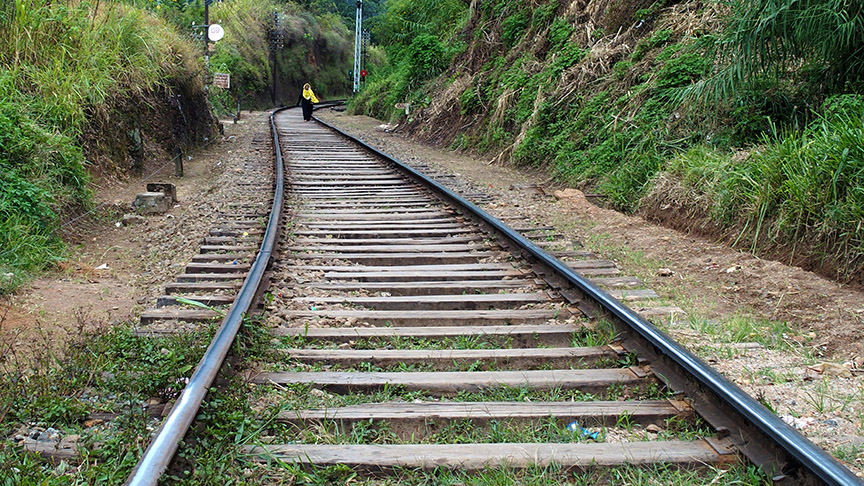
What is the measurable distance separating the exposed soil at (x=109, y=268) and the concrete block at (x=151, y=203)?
0.09 m

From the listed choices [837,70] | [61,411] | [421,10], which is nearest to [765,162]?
[837,70]

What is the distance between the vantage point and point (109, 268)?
558cm

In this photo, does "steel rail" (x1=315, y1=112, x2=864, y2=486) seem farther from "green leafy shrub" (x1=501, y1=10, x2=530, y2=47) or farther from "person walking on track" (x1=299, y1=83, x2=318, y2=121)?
"person walking on track" (x1=299, y1=83, x2=318, y2=121)

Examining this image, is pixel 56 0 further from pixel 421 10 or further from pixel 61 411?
pixel 421 10

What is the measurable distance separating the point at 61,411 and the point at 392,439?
1.33 meters

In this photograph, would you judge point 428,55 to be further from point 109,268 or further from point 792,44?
point 109,268

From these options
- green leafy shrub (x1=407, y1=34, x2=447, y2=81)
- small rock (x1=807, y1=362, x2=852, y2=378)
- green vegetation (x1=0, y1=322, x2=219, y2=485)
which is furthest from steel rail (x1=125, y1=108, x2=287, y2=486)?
green leafy shrub (x1=407, y1=34, x2=447, y2=81)

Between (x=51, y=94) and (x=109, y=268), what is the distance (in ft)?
10.7

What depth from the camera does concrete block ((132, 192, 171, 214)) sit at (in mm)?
7688

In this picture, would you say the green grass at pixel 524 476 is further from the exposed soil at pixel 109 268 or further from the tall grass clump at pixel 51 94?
the tall grass clump at pixel 51 94

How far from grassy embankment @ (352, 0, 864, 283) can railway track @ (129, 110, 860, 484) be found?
1.53 m

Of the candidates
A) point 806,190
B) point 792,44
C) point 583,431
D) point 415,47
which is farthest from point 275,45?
point 583,431

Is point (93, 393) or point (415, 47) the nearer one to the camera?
point (93, 393)

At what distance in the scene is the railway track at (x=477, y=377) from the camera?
2494mm
